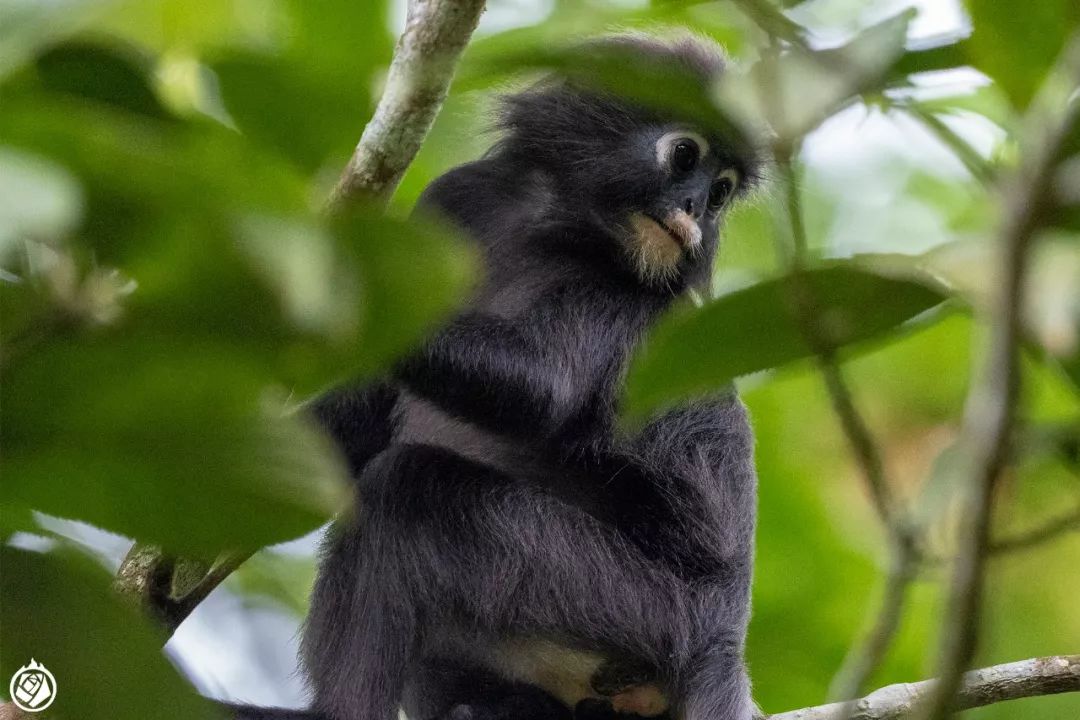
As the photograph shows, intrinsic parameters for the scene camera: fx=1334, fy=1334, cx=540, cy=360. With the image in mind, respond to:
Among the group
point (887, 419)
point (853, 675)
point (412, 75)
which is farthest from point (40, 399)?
point (887, 419)

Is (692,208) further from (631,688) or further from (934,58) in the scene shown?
(934,58)

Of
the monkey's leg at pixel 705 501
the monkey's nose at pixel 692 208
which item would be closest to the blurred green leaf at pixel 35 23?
the monkey's leg at pixel 705 501

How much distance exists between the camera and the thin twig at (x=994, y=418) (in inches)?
36.3

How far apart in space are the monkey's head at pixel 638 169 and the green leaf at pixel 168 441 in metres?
3.62

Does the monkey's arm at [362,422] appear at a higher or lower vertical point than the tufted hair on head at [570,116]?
lower

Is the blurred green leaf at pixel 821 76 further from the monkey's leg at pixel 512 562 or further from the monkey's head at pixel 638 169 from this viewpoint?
the monkey's head at pixel 638 169

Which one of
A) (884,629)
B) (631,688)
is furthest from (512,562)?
(884,629)

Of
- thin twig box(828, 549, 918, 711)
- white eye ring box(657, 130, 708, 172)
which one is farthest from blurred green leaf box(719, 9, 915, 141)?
white eye ring box(657, 130, 708, 172)

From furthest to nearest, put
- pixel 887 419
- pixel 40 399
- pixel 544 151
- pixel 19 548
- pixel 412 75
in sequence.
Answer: pixel 887 419 < pixel 544 151 < pixel 412 75 < pixel 19 548 < pixel 40 399

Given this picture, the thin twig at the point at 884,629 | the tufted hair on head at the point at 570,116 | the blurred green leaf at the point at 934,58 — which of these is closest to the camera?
the thin twig at the point at 884,629

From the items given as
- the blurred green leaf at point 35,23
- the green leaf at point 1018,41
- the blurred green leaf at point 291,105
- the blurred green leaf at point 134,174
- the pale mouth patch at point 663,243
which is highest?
the blurred green leaf at point 35,23

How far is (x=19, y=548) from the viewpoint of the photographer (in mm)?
1351

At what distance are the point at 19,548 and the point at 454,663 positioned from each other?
10.5 ft

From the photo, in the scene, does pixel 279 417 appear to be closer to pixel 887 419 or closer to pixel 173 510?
pixel 173 510
